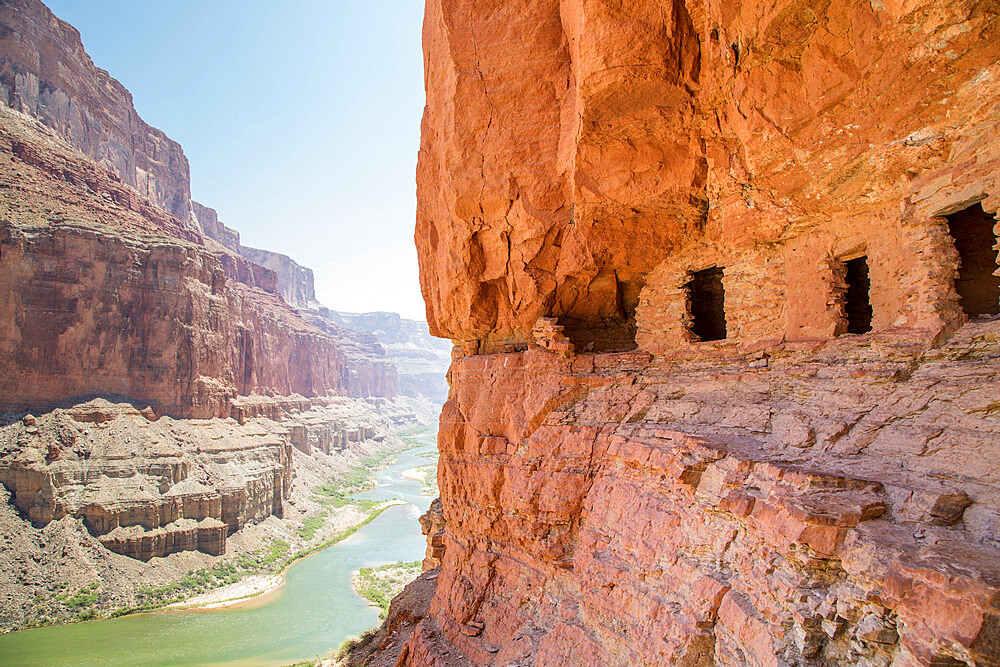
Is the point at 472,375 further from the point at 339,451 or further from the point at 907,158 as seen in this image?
the point at 339,451

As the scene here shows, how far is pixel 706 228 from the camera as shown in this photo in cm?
968

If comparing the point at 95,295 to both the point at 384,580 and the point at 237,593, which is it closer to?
the point at 237,593

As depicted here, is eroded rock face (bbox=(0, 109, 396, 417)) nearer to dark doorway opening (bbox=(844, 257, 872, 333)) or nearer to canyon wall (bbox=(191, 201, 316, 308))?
dark doorway opening (bbox=(844, 257, 872, 333))

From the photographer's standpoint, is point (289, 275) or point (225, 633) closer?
point (225, 633)

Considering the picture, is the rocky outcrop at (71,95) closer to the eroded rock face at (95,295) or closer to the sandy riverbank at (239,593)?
the eroded rock face at (95,295)

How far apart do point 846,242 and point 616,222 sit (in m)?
4.27

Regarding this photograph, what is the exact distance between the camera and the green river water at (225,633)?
2631 centimetres

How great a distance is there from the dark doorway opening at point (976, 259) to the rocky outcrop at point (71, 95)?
7026cm

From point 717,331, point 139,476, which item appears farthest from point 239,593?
point 717,331

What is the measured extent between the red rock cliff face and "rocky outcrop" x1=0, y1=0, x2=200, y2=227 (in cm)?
6289

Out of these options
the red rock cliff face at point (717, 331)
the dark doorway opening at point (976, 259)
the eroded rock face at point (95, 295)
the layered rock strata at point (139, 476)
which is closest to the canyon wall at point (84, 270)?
the eroded rock face at point (95, 295)

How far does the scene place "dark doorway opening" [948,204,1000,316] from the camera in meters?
6.58

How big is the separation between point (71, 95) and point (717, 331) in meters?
78.7

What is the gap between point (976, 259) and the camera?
21.9ft
